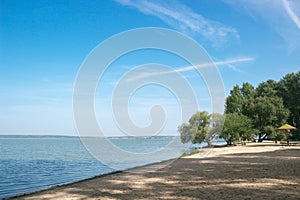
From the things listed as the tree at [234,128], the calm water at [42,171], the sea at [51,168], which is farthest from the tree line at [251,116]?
the calm water at [42,171]

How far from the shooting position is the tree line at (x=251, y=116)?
48.2m

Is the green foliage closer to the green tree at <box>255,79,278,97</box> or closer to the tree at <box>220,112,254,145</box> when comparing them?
the green tree at <box>255,79,278,97</box>

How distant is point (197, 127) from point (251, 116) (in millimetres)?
15087

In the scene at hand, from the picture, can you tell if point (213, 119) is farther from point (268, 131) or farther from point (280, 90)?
point (280, 90)

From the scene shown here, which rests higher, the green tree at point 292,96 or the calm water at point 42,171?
the green tree at point 292,96

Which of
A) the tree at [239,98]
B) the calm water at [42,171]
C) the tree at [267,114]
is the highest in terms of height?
the tree at [239,98]

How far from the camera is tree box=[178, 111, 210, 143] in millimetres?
47938

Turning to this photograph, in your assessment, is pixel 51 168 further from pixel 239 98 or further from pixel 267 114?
pixel 239 98

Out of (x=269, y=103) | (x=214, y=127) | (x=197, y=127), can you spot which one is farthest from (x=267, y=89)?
(x=197, y=127)

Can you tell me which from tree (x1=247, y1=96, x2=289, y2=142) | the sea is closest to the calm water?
the sea

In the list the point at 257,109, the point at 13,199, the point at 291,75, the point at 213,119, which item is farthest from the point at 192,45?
the point at 291,75

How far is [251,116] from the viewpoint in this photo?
57.2 m

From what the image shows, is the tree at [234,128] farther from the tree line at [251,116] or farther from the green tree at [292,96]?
the green tree at [292,96]

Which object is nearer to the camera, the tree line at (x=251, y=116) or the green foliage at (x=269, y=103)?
the tree line at (x=251, y=116)
